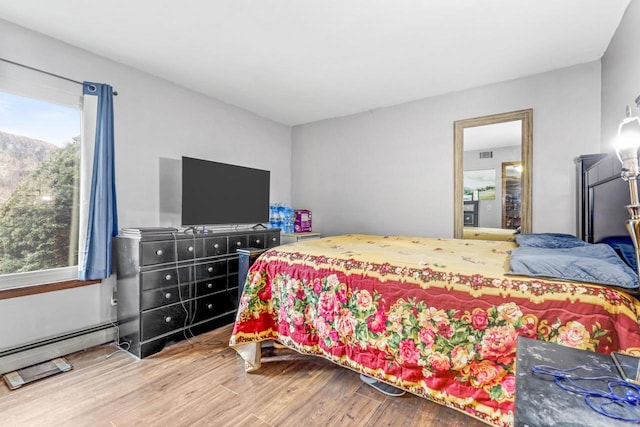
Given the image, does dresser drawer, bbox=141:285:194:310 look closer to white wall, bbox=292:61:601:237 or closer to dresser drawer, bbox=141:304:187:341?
dresser drawer, bbox=141:304:187:341

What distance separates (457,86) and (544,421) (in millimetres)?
3299

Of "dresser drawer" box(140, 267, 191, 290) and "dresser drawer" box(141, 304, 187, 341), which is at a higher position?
"dresser drawer" box(140, 267, 191, 290)

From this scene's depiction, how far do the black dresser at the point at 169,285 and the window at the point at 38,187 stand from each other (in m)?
0.43

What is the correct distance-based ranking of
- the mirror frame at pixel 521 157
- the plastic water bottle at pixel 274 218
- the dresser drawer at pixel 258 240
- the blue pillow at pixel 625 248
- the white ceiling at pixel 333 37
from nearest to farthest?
the blue pillow at pixel 625 248, the white ceiling at pixel 333 37, the mirror frame at pixel 521 157, the dresser drawer at pixel 258 240, the plastic water bottle at pixel 274 218

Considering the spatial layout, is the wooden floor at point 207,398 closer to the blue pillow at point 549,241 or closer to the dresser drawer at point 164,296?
the dresser drawer at point 164,296

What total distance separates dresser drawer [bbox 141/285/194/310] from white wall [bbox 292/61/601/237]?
2201mm

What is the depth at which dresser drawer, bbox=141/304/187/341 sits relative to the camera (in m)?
2.39

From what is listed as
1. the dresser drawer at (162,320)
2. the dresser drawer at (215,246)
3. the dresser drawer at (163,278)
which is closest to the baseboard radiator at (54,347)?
the dresser drawer at (162,320)

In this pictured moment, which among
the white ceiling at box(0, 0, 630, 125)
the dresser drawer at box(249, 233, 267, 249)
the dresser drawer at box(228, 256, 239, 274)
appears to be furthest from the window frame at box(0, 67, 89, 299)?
the dresser drawer at box(249, 233, 267, 249)

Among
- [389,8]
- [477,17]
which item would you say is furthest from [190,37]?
[477,17]

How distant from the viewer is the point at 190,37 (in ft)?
7.59

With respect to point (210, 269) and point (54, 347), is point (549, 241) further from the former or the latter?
point (54, 347)

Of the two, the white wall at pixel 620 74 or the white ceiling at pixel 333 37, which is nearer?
the white wall at pixel 620 74

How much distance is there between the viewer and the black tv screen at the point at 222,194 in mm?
2871
